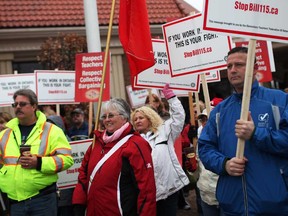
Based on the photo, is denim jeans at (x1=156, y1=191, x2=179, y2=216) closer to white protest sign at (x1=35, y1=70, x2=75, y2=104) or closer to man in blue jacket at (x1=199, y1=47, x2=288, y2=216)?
man in blue jacket at (x1=199, y1=47, x2=288, y2=216)

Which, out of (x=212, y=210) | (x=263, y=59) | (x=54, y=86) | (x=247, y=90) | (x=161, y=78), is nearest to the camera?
(x=247, y=90)

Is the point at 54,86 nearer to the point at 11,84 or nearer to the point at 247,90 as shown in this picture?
the point at 11,84

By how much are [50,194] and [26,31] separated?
9860 millimetres

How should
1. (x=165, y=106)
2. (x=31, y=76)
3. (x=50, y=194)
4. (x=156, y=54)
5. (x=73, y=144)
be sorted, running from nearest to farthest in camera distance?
(x=50, y=194) < (x=73, y=144) < (x=156, y=54) < (x=165, y=106) < (x=31, y=76)

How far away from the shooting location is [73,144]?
5.18m

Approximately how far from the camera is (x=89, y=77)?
7051 mm

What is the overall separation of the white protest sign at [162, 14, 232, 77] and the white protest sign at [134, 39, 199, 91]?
324 mm

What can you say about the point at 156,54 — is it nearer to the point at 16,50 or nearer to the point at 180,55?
the point at 180,55

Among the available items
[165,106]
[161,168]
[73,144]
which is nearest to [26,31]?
[165,106]

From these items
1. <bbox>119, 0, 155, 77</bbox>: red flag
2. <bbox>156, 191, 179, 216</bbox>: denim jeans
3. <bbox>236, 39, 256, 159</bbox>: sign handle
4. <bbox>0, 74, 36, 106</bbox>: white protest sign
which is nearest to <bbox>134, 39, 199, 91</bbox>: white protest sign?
<bbox>119, 0, 155, 77</bbox>: red flag

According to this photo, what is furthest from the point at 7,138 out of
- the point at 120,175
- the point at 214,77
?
the point at 214,77

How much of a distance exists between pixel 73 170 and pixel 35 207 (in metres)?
1.22

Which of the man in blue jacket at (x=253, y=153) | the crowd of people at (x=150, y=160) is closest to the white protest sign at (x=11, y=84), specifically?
the crowd of people at (x=150, y=160)

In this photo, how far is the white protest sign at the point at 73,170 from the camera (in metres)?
5.09
